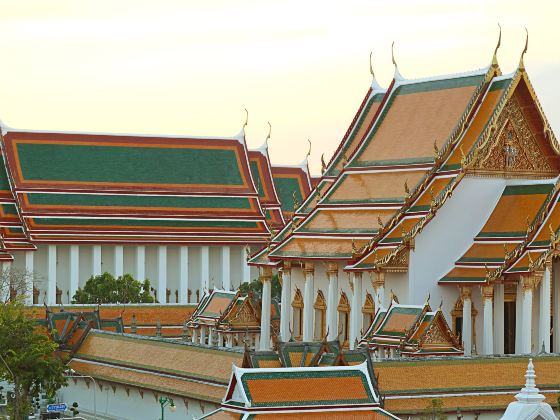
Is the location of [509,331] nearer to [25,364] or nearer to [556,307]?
[556,307]

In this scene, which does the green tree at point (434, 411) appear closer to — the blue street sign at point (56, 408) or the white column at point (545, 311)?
the white column at point (545, 311)

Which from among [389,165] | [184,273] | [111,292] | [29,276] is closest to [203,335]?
[389,165]

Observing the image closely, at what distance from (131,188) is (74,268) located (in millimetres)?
5207

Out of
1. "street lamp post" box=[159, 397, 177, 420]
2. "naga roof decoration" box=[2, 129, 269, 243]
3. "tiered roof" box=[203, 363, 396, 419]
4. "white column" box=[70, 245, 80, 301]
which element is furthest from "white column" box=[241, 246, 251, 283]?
"tiered roof" box=[203, 363, 396, 419]

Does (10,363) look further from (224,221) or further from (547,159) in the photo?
(224,221)

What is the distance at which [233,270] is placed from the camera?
90375mm

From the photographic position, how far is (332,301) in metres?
53.8

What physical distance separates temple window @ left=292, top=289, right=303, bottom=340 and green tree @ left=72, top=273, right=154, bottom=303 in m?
20.4

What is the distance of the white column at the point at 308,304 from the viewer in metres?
54.7

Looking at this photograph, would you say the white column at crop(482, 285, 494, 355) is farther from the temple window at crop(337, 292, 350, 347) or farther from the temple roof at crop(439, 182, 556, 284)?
the temple window at crop(337, 292, 350, 347)

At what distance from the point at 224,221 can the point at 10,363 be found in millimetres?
37785

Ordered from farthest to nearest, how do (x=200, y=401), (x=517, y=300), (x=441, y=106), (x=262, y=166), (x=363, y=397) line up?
1. (x=262, y=166)
2. (x=441, y=106)
3. (x=517, y=300)
4. (x=200, y=401)
5. (x=363, y=397)

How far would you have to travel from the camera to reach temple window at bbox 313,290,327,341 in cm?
5469

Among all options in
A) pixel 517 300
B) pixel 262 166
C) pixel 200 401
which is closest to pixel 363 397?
pixel 200 401
